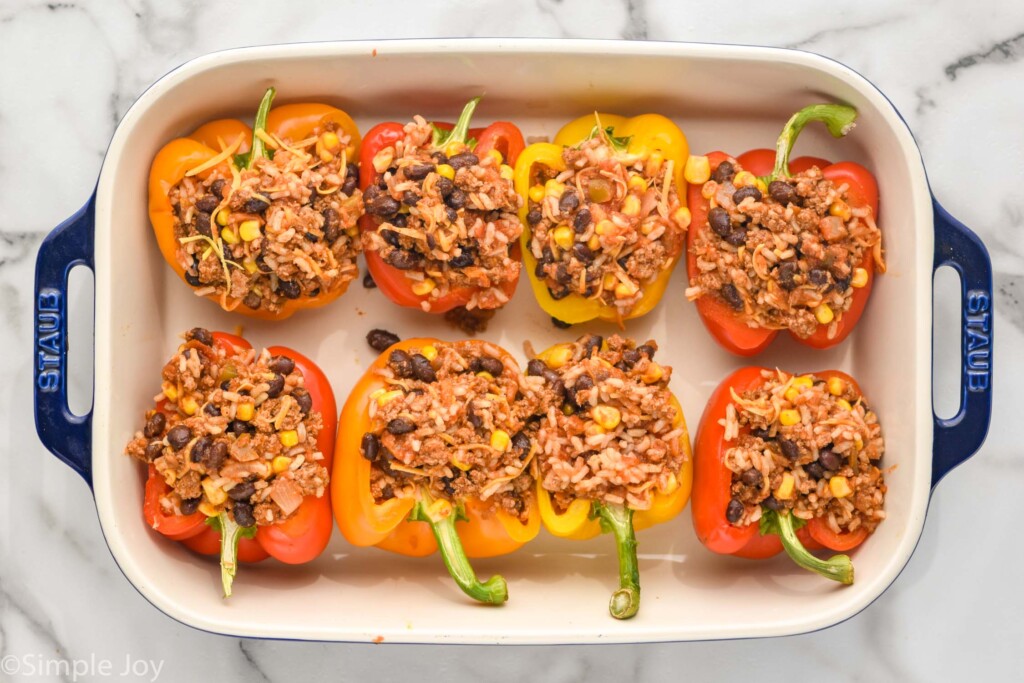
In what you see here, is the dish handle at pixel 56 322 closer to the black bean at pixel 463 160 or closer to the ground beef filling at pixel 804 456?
the black bean at pixel 463 160

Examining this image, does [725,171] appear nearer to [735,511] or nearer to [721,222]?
[721,222]

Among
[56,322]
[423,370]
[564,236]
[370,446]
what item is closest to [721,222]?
[564,236]

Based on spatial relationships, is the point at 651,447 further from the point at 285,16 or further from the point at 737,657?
the point at 285,16

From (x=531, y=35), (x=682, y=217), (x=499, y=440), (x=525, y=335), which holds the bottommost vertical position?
(x=499, y=440)

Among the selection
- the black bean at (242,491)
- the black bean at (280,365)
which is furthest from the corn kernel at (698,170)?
the black bean at (242,491)

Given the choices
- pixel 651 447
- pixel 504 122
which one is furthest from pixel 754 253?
pixel 504 122

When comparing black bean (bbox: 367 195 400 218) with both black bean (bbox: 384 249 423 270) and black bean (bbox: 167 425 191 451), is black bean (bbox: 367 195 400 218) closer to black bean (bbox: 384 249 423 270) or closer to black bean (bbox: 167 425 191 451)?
black bean (bbox: 384 249 423 270)
